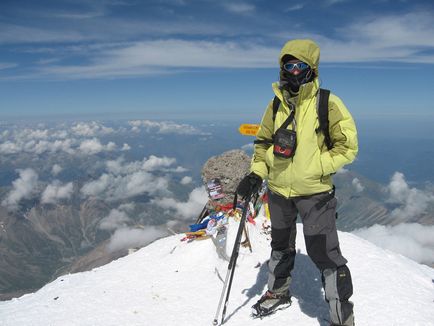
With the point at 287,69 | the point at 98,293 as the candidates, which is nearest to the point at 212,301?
the point at 98,293

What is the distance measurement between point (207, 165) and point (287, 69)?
943cm

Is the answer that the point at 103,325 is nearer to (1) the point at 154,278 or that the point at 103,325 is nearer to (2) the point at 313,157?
(1) the point at 154,278

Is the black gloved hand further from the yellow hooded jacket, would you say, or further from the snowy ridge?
the snowy ridge

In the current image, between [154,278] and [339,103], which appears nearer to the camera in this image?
[339,103]

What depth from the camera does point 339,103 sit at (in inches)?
187

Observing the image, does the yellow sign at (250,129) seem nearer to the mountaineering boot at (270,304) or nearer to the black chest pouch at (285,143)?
the black chest pouch at (285,143)

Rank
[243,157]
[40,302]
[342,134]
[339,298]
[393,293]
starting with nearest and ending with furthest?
[342,134], [339,298], [393,293], [40,302], [243,157]

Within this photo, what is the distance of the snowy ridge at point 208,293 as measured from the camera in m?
6.31

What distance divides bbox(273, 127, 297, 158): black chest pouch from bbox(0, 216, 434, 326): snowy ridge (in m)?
3.35

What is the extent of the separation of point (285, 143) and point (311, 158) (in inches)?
18.0

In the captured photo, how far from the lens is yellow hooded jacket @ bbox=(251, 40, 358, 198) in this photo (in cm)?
470

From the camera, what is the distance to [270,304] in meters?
6.32

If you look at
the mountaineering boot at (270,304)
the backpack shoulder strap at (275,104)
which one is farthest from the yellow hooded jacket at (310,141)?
the mountaineering boot at (270,304)

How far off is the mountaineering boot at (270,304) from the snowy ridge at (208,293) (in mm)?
120
